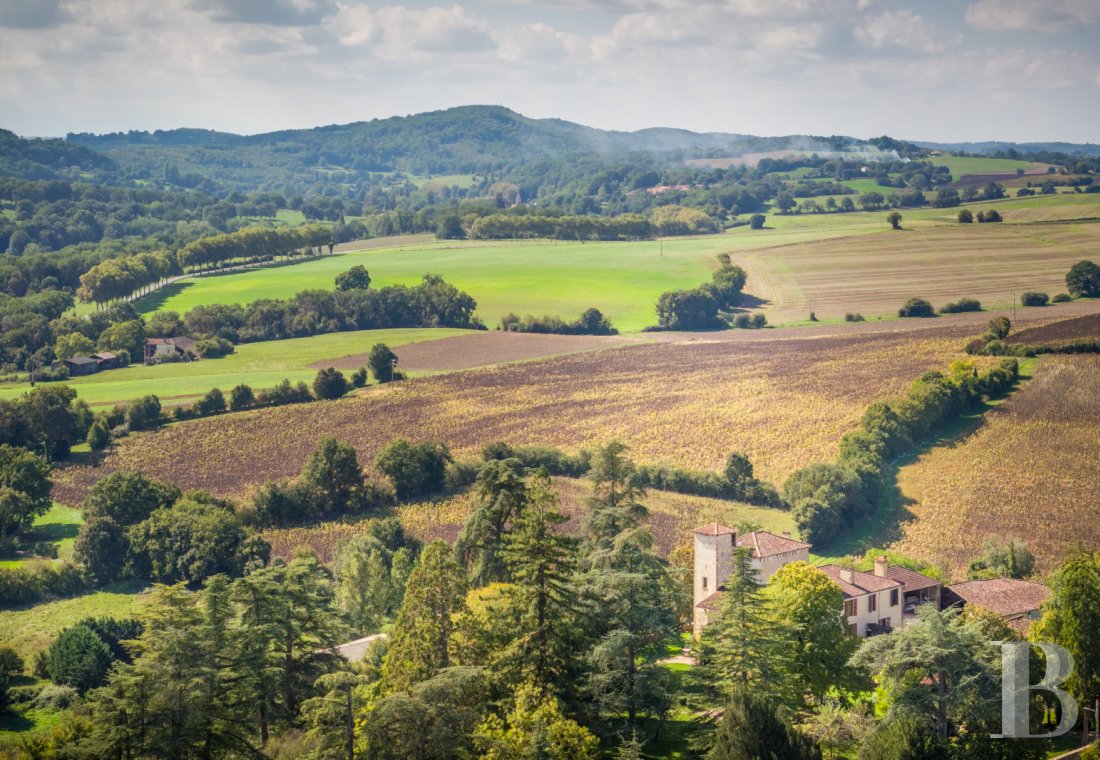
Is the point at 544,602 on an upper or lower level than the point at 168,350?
upper

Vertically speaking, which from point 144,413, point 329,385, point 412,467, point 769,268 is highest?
point 769,268

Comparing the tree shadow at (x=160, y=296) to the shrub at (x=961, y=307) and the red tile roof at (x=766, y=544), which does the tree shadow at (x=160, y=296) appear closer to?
the shrub at (x=961, y=307)

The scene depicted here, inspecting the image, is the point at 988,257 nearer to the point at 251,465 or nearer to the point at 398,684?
the point at 251,465

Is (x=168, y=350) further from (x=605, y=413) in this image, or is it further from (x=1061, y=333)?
(x=1061, y=333)

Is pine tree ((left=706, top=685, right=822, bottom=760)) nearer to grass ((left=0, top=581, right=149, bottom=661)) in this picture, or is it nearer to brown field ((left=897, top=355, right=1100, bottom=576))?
brown field ((left=897, top=355, right=1100, bottom=576))

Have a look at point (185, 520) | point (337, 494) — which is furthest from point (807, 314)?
point (185, 520)

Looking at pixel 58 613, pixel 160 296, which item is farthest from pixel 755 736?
pixel 160 296

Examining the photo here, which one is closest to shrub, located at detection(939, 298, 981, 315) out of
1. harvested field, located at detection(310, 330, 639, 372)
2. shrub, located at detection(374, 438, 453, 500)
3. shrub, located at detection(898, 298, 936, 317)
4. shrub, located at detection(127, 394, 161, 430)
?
shrub, located at detection(898, 298, 936, 317)
